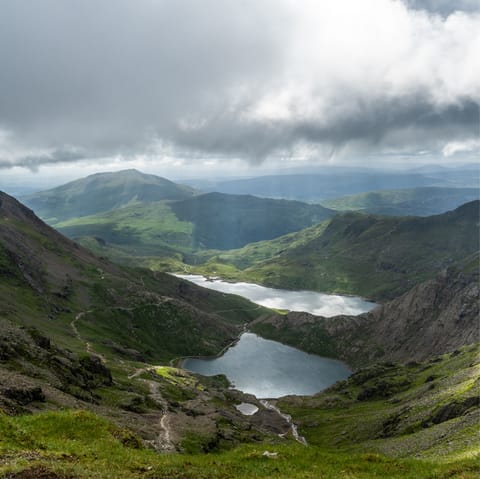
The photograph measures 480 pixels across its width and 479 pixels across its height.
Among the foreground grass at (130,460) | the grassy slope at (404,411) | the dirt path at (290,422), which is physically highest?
the foreground grass at (130,460)

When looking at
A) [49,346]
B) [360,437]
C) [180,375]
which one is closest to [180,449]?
[49,346]

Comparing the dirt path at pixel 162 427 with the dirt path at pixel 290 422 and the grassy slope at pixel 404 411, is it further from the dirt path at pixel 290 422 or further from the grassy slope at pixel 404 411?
the dirt path at pixel 290 422

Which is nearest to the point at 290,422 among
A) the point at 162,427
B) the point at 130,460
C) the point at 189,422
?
the point at 189,422

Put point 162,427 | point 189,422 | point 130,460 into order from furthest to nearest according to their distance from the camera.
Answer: point 189,422, point 162,427, point 130,460

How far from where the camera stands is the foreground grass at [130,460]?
31.9 metres

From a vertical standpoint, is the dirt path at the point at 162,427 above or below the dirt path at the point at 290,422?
above

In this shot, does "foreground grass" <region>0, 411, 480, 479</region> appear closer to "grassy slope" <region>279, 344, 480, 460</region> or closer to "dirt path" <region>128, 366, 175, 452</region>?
"grassy slope" <region>279, 344, 480, 460</region>

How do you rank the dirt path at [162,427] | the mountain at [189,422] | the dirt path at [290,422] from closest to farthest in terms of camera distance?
the mountain at [189,422] → the dirt path at [162,427] → the dirt path at [290,422]

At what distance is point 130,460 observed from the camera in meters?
36.4

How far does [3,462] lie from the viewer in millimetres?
30094

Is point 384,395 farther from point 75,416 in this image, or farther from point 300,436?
point 75,416

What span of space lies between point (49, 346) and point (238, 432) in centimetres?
5218

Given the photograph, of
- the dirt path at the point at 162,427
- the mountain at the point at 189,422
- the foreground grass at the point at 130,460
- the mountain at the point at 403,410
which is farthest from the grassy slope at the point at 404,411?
the dirt path at the point at 162,427

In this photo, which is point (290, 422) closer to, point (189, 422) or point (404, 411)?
point (404, 411)
